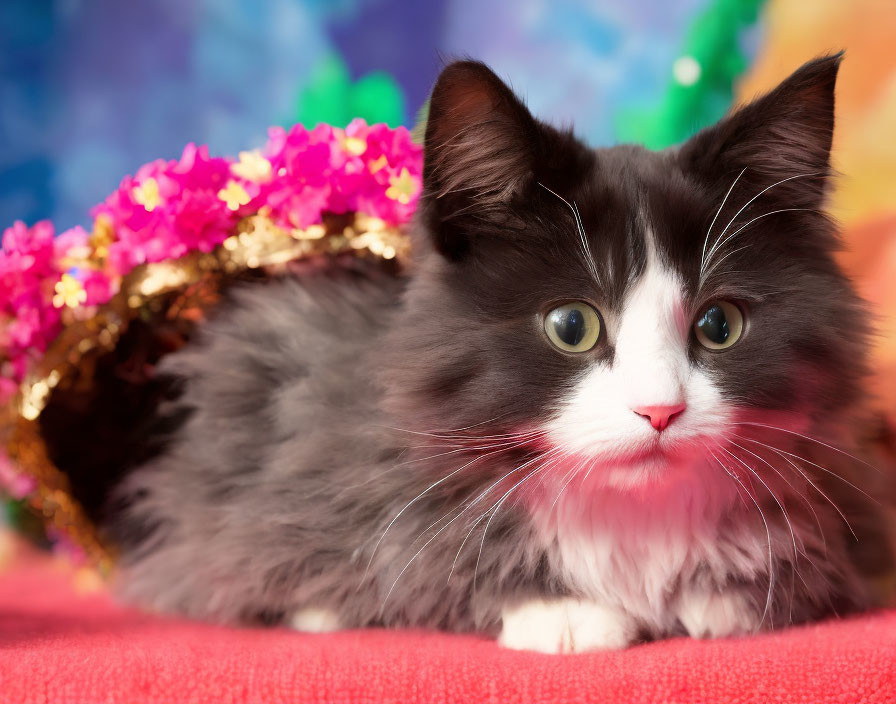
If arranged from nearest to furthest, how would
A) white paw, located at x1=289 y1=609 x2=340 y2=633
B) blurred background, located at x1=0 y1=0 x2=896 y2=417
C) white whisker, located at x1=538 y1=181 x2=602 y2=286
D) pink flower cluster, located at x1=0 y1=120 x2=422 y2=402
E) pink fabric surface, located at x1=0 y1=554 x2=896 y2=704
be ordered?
pink fabric surface, located at x1=0 y1=554 x2=896 y2=704, white whisker, located at x1=538 y1=181 x2=602 y2=286, white paw, located at x1=289 y1=609 x2=340 y2=633, pink flower cluster, located at x1=0 y1=120 x2=422 y2=402, blurred background, located at x1=0 y1=0 x2=896 y2=417

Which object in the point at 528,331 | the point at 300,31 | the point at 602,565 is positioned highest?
the point at 300,31

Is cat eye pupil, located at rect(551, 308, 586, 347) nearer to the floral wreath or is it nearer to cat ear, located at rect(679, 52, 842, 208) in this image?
cat ear, located at rect(679, 52, 842, 208)

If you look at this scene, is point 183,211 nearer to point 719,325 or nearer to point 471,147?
point 471,147

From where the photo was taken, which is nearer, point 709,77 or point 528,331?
point 528,331

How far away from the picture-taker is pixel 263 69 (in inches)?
93.4

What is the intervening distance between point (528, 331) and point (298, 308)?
0.47 metres

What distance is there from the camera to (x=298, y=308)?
1.35 metres

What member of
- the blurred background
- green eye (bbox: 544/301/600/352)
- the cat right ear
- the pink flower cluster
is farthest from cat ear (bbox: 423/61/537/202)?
the blurred background

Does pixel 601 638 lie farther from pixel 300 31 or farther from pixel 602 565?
pixel 300 31

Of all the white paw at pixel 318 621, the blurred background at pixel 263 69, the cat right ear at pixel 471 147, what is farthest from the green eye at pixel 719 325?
the blurred background at pixel 263 69

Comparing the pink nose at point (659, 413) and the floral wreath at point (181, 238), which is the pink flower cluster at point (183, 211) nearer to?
the floral wreath at point (181, 238)

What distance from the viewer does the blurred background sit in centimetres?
224

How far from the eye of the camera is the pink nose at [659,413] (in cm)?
91

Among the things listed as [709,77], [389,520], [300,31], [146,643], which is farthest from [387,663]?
[300,31]
